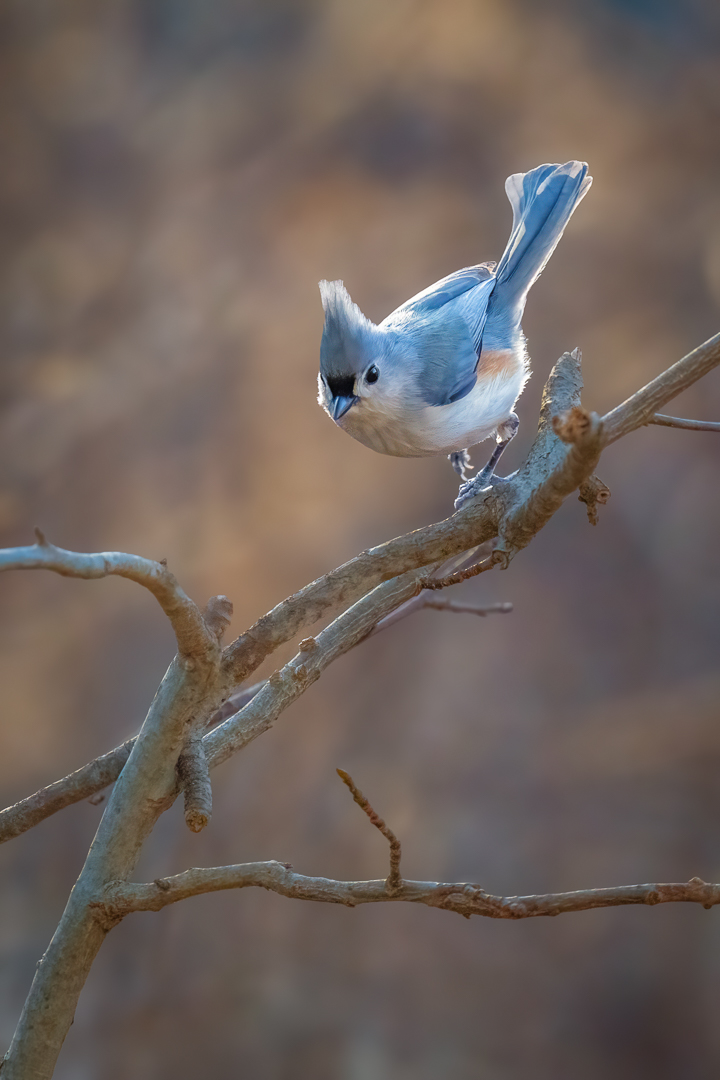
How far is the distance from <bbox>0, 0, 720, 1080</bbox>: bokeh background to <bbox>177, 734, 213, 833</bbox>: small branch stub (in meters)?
1.46

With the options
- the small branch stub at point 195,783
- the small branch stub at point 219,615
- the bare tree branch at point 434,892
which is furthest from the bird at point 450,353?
the bare tree branch at point 434,892

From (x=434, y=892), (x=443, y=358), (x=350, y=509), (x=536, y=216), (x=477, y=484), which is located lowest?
(x=434, y=892)

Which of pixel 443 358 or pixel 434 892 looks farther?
pixel 443 358

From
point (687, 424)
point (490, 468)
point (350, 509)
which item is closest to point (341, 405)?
point (490, 468)

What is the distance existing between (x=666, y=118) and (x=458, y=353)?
4.98ft

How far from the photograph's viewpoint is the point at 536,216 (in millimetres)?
1283

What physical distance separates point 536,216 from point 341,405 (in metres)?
0.46

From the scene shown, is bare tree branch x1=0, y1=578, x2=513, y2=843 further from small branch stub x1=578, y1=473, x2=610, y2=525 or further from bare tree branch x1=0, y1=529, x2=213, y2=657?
small branch stub x1=578, y1=473, x2=610, y2=525

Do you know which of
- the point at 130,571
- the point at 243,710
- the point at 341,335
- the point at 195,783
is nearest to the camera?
the point at 130,571

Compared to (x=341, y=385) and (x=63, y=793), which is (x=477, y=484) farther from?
(x=63, y=793)

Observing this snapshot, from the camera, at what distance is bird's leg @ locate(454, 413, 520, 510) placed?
4.29 feet

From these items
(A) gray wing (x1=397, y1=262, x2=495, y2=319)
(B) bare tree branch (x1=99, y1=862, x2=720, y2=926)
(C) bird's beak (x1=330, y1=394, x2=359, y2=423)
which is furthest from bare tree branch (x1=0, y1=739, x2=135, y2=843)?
(A) gray wing (x1=397, y1=262, x2=495, y2=319)

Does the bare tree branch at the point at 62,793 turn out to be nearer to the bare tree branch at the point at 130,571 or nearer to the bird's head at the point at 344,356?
the bare tree branch at the point at 130,571

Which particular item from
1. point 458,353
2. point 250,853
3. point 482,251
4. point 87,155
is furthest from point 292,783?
point 87,155
